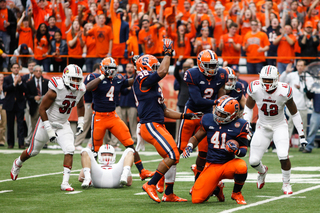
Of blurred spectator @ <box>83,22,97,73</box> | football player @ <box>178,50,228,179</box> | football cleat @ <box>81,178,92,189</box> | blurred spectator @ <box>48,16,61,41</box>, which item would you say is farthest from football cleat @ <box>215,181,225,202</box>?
blurred spectator @ <box>48,16,61,41</box>

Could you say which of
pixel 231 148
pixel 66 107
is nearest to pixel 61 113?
pixel 66 107

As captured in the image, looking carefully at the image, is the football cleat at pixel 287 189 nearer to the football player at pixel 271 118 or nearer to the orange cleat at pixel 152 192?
the football player at pixel 271 118

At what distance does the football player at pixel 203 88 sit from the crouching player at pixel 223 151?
0.64 m

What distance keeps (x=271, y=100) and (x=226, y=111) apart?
4.23 feet

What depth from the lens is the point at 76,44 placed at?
1546cm

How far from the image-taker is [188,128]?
712 cm

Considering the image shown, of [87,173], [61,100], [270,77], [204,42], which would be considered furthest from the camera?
[204,42]

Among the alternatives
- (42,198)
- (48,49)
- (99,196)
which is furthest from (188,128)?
(48,49)

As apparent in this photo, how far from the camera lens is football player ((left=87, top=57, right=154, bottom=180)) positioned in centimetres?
841

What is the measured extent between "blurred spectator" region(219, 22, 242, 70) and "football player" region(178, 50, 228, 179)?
24.1 ft

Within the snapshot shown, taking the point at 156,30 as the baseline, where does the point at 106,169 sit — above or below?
below

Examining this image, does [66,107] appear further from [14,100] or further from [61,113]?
[14,100]

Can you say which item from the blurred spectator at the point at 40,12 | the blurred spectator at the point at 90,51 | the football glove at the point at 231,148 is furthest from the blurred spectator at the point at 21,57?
the football glove at the point at 231,148

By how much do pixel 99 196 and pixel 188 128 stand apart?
1.57 m
